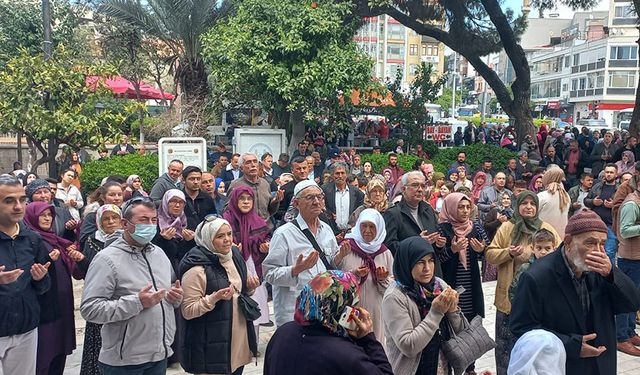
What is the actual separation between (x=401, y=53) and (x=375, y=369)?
77.0 meters

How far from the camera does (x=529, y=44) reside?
91688 mm

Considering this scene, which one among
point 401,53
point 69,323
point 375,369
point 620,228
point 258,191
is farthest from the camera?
point 401,53

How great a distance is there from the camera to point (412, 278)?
3838 millimetres

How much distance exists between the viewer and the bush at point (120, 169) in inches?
496

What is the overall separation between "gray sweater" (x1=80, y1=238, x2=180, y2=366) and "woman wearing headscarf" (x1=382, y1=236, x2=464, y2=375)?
1472 millimetres

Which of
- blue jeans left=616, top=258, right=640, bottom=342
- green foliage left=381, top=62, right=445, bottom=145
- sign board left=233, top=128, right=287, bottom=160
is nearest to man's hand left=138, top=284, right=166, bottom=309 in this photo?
blue jeans left=616, top=258, right=640, bottom=342

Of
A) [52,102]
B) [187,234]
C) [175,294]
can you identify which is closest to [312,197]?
[175,294]

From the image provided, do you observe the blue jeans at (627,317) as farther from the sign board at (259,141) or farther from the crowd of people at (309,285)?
the sign board at (259,141)

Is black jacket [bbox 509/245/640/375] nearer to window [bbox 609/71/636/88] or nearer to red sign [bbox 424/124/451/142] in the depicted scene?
red sign [bbox 424/124/451/142]

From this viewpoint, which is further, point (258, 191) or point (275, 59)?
point (275, 59)

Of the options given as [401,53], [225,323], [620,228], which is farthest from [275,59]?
[401,53]

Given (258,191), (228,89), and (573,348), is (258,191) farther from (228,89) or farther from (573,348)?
(228,89)

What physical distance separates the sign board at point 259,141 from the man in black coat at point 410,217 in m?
8.11

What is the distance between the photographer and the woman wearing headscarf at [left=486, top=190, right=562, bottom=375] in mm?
5004
